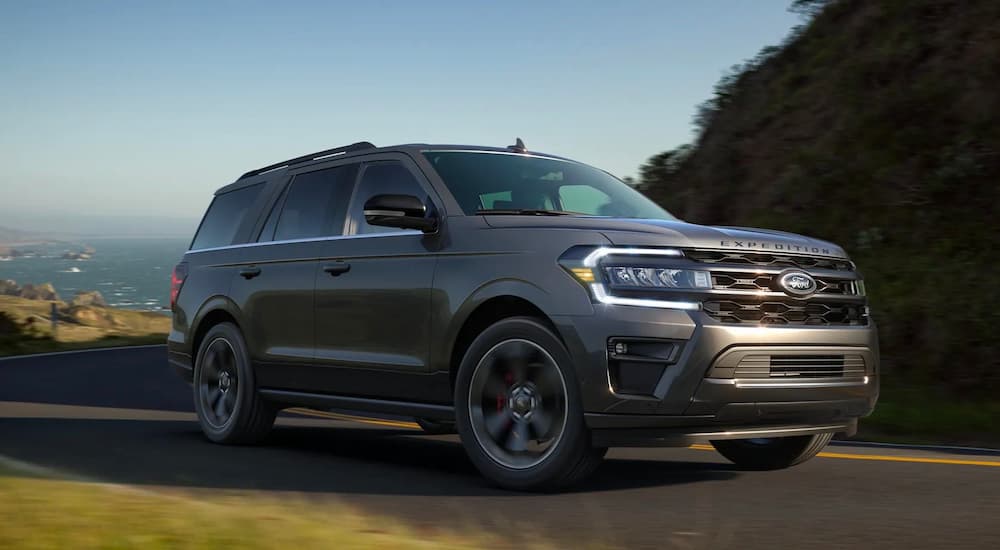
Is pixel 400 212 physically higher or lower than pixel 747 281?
higher

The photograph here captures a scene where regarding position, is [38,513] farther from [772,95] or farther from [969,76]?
[772,95]

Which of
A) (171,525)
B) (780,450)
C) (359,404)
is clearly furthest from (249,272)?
(171,525)

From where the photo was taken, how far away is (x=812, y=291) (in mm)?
6453

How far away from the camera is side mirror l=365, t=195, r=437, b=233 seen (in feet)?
23.0

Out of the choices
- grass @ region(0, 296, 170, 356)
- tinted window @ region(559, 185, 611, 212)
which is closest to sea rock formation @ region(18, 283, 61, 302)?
grass @ region(0, 296, 170, 356)

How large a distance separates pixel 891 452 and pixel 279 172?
4.75 m

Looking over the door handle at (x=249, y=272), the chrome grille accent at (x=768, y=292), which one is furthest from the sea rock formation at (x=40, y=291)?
the chrome grille accent at (x=768, y=292)

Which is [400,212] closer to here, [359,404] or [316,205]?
[359,404]

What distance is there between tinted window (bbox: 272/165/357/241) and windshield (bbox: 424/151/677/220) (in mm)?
834

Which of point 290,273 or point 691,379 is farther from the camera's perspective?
point 290,273

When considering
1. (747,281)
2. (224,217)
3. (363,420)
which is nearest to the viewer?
(747,281)

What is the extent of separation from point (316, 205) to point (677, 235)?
3143 mm

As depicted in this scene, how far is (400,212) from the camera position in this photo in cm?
710

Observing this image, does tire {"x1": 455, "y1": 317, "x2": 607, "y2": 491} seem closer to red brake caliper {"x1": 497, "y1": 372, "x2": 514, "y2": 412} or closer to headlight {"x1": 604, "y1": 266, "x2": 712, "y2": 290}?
red brake caliper {"x1": 497, "y1": 372, "x2": 514, "y2": 412}
